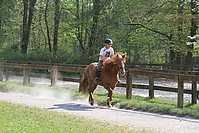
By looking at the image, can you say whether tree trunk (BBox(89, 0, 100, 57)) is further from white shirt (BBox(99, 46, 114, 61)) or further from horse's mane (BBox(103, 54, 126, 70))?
horse's mane (BBox(103, 54, 126, 70))

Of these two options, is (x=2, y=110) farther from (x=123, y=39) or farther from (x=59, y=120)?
(x=123, y=39)

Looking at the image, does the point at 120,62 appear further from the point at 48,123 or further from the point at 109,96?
the point at 48,123

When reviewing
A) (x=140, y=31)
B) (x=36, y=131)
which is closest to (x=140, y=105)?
(x=36, y=131)

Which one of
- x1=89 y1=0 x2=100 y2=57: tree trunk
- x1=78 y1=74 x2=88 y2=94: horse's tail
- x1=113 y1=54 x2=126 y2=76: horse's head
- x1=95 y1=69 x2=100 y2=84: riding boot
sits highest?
x1=89 y1=0 x2=100 y2=57: tree trunk

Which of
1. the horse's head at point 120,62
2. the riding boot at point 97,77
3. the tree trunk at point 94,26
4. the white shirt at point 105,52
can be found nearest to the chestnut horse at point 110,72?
the horse's head at point 120,62

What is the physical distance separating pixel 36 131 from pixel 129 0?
2328cm

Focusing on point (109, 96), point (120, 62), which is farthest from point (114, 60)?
point (109, 96)

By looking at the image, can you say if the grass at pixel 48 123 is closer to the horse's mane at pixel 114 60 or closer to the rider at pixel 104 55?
the rider at pixel 104 55

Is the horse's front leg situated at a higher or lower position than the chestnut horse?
lower

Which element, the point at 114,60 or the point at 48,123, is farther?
the point at 114,60

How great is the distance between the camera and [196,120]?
654cm

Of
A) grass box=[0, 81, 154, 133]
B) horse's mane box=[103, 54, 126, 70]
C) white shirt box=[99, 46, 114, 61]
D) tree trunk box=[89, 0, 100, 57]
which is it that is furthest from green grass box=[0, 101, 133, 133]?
tree trunk box=[89, 0, 100, 57]

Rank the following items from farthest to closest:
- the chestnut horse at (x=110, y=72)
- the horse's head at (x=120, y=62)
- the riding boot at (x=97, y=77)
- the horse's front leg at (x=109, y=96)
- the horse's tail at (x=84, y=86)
→ the horse's tail at (x=84, y=86) → the riding boot at (x=97, y=77) → the horse's front leg at (x=109, y=96) → the chestnut horse at (x=110, y=72) → the horse's head at (x=120, y=62)

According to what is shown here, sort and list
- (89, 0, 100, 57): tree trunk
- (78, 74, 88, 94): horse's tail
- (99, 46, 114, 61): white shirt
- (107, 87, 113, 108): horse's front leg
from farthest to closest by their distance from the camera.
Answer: (89, 0, 100, 57): tree trunk, (78, 74, 88, 94): horse's tail, (99, 46, 114, 61): white shirt, (107, 87, 113, 108): horse's front leg
